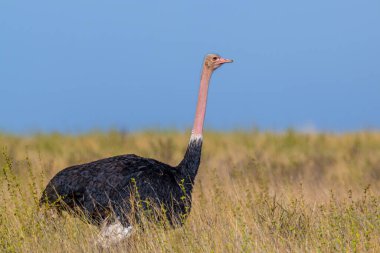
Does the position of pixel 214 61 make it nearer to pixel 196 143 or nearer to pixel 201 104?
pixel 201 104

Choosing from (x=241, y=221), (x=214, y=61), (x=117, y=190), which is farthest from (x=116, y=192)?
(x=214, y=61)

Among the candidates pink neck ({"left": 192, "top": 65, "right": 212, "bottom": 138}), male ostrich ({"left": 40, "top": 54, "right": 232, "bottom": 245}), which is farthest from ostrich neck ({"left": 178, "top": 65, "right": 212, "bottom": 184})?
male ostrich ({"left": 40, "top": 54, "right": 232, "bottom": 245})

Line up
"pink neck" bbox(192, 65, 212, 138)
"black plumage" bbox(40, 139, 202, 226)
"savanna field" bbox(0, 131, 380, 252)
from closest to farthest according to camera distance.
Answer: "savanna field" bbox(0, 131, 380, 252) → "black plumage" bbox(40, 139, 202, 226) → "pink neck" bbox(192, 65, 212, 138)

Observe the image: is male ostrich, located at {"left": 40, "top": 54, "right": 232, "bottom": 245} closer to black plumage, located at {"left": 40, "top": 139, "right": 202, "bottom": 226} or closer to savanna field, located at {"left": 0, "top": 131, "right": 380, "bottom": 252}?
black plumage, located at {"left": 40, "top": 139, "right": 202, "bottom": 226}

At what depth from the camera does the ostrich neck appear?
352 inches

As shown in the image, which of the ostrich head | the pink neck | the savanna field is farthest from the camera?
the ostrich head

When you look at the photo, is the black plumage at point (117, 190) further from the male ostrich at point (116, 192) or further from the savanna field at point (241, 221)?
the savanna field at point (241, 221)

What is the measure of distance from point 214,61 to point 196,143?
1.03 metres

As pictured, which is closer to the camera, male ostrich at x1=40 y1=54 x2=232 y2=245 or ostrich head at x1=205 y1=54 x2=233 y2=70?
male ostrich at x1=40 y1=54 x2=232 y2=245

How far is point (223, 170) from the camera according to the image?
16.6 m

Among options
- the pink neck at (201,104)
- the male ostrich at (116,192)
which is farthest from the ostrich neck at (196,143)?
the male ostrich at (116,192)

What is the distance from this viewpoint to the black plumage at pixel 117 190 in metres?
7.91

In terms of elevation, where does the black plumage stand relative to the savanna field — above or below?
above

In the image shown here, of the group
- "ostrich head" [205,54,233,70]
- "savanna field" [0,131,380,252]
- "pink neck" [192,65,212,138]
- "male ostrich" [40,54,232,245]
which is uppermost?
"ostrich head" [205,54,233,70]
